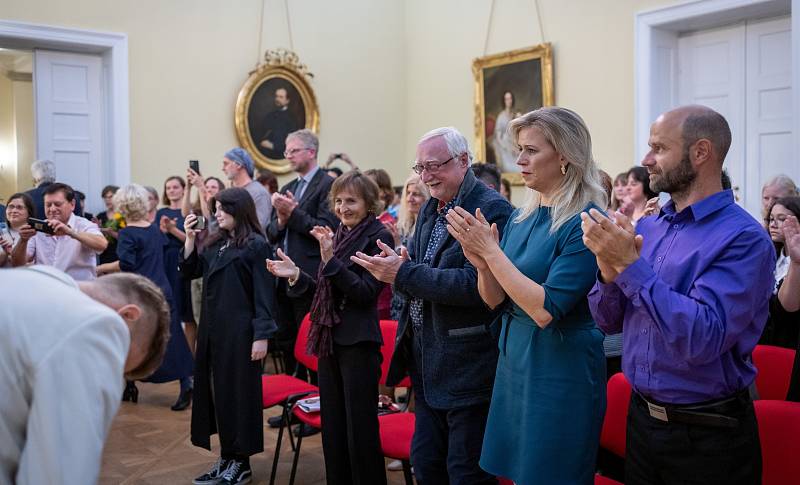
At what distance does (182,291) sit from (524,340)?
5271 millimetres

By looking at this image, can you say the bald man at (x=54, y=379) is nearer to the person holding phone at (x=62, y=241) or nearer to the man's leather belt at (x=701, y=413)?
the man's leather belt at (x=701, y=413)

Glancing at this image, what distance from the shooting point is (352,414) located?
377 centimetres

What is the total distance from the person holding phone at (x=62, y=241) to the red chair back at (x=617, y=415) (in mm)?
4195

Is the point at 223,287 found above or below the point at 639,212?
below

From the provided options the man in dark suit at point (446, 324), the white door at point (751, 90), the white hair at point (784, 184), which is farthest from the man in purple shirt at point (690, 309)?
the white door at point (751, 90)

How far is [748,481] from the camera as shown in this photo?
2277mm

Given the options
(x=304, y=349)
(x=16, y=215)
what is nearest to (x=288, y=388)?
(x=304, y=349)

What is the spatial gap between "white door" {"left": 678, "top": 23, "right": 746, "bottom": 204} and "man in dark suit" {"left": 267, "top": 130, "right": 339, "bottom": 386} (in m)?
4.09

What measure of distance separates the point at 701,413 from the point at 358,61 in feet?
31.0

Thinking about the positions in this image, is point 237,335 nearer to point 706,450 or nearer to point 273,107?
point 706,450

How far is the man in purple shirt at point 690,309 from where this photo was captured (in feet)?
7.14

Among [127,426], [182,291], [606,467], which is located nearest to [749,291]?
[606,467]

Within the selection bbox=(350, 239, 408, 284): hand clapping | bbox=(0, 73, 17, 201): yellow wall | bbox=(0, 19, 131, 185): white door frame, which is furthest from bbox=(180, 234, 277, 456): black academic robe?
bbox=(0, 73, 17, 201): yellow wall

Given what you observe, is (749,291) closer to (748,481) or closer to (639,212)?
(748,481)
